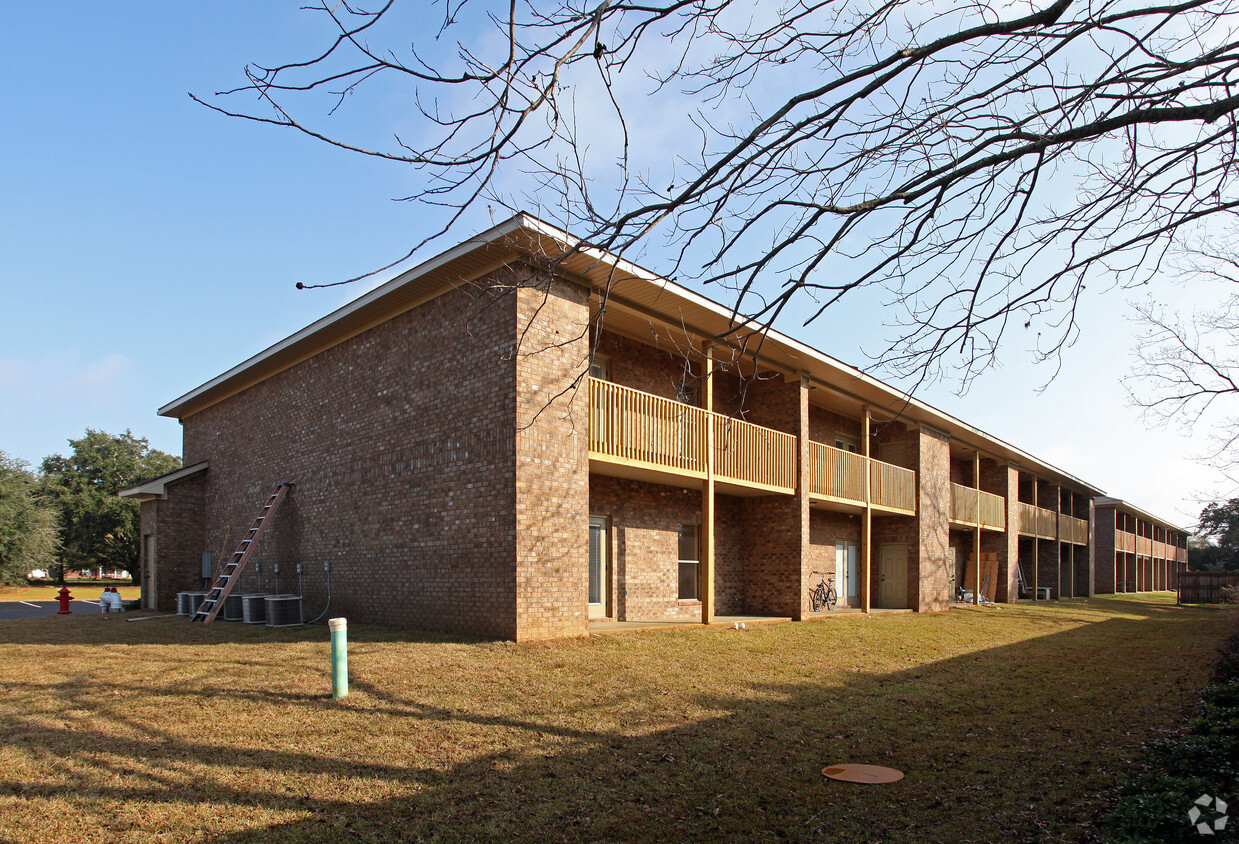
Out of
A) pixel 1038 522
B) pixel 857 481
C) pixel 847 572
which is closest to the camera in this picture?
pixel 857 481

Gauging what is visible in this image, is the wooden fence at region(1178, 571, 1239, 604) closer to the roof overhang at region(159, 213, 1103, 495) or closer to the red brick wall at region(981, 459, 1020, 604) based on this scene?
the red brick wall at region(981, 459, 1020, 604)

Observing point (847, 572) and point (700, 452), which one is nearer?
point (700, 452)

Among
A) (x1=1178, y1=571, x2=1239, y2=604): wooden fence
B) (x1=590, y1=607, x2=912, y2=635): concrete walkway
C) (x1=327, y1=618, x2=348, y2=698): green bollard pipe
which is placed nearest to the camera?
(x1=327, y1=618, x2=348, y2=698): green bollard pipe

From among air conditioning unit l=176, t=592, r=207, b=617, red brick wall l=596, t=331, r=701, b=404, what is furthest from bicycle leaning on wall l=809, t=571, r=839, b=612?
air conditioning unit l=176, t=592, r=207, b=617

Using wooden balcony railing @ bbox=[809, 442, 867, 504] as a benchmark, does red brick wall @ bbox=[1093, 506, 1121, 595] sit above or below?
below

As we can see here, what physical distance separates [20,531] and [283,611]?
32980mm

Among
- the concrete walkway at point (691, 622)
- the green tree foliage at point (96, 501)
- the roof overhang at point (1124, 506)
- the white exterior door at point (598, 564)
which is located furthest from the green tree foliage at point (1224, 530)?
the green tree foliage at point (96, 501)

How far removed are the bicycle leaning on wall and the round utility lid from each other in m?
14.2

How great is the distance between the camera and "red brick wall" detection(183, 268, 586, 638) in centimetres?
1113

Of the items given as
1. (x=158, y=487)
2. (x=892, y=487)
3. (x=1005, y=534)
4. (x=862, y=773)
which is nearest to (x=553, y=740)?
(x=862, y=773)

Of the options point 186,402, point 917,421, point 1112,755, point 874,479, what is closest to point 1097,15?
point 1112,755

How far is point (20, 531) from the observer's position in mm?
37000

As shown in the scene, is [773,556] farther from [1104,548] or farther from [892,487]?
[1104,548]

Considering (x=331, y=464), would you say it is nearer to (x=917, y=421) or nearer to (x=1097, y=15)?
(x=1097, y=15)
